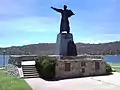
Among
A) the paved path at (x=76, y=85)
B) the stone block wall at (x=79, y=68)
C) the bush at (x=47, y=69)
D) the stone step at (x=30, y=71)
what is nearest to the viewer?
the paved path at (x=76, y=85)

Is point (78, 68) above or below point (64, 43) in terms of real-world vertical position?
below

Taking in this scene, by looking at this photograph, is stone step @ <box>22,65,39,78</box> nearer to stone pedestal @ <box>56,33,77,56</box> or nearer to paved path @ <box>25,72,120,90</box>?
paved path @ <box>25,72,120,90</box>

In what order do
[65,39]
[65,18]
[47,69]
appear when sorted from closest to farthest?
1. [47,69]
2. [65,39]
3. [65,18]

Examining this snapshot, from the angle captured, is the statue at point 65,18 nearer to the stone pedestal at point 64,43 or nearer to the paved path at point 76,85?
the stone pedestal at point 64,43

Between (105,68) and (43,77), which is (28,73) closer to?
(43,77)

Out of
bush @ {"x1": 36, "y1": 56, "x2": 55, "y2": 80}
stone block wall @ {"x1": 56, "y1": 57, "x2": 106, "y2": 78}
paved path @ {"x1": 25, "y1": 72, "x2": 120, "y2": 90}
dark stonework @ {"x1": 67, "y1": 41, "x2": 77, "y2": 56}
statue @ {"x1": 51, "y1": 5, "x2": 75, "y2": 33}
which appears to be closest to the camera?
paved path @ {"x1": 25, "y1": 72, "x2": 120, "y2": 90}

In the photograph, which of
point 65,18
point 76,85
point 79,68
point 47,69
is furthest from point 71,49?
point 76,85

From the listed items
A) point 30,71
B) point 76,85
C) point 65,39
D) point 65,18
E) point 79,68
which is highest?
point 65,18

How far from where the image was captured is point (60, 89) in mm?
18094

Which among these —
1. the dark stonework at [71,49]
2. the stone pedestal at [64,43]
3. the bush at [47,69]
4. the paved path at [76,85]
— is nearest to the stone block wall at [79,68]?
the bush at [47,69]

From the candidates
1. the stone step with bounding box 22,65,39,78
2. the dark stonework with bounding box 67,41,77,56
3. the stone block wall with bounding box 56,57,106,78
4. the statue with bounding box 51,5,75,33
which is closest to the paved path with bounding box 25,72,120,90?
the stone step with bounding box 22,65,39,78

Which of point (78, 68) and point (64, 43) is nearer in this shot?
point (78, 68)

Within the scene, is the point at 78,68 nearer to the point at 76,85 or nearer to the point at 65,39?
the point at 76,85

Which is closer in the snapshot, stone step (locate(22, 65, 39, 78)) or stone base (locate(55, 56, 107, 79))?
stone step (locate(22, 65, 39, 78))
